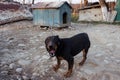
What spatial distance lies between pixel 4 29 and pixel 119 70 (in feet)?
17.9

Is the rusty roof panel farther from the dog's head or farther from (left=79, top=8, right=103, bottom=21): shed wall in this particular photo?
the dog's head

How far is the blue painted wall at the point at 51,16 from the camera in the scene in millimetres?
9633

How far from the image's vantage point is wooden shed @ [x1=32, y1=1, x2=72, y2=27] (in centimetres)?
962

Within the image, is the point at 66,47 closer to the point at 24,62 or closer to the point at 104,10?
the point at 24,62

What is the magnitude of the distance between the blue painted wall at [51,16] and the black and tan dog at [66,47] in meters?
4.08

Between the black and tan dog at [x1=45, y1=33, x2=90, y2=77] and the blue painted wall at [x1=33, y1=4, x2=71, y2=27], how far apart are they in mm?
4084

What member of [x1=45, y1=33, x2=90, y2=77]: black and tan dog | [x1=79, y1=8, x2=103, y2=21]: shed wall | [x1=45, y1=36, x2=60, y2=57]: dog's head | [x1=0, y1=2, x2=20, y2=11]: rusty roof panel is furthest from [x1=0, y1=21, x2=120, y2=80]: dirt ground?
[x1=79, y1=8, x2=103, y2=21]: shed wall

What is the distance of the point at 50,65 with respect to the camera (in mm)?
5598

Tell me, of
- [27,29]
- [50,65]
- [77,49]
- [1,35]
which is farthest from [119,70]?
[27,29]

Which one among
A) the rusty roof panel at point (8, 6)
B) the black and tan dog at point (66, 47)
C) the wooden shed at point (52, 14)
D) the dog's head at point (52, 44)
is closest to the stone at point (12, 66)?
the black and tan dog at point (66, 47)

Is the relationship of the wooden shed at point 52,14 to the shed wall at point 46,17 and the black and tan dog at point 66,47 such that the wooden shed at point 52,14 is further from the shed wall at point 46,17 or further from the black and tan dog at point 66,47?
the black and tan dog at point 66,47

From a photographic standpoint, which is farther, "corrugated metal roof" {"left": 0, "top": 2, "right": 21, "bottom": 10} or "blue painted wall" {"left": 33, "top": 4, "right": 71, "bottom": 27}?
"corrugated metal roof" {"left": 0, "top": 2, "right": 21, "bottom": 10}

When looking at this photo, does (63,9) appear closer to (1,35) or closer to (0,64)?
(1,35)

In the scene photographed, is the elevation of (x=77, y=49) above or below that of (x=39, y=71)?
above
